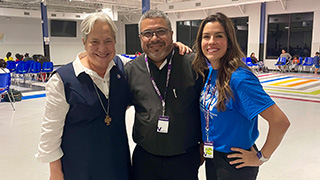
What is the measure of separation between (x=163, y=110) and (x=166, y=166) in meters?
0.35

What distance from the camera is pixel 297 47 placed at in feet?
49.9

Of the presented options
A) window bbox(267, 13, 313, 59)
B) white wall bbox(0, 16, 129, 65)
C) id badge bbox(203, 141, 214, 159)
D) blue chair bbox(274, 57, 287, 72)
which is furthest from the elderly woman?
→ white wall bbox(0, 16, 129, 65)

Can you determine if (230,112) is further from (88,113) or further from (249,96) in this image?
(88,113)

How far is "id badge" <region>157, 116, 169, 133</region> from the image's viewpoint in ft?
5.27

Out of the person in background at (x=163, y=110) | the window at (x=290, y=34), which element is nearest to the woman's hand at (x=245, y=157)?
the person in background at (x=163, y=110)

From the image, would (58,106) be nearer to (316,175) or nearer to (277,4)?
(316,175)

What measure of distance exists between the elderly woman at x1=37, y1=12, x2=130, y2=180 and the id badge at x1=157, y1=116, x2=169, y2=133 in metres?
0.22

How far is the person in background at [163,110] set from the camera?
5.35 feet

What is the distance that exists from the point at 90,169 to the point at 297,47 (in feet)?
53.2

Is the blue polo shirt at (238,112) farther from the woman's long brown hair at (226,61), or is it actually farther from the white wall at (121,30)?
the white wall at (121,30)

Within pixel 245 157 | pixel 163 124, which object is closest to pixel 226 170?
pixel 245 157

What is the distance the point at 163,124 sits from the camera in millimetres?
1607

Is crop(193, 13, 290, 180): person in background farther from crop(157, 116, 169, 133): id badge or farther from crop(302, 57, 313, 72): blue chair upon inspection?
crop(302, 57, 313, 72): blue chair

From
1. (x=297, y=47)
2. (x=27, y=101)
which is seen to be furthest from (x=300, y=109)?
(x=297, y=47)
